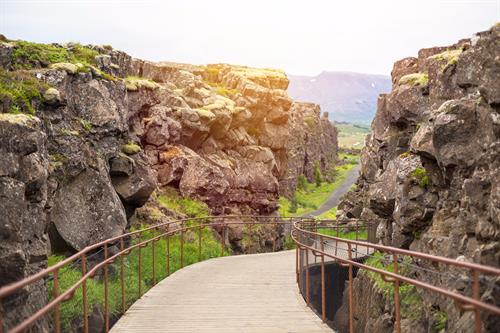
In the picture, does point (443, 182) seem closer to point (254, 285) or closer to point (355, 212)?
point (254, 285)

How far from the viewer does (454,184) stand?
40.1ft

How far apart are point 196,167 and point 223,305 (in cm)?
1569

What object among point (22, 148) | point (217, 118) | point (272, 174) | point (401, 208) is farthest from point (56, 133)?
point (272, 174)

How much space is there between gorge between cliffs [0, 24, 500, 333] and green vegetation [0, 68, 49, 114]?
44mm

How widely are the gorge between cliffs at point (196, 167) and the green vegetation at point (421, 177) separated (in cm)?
6

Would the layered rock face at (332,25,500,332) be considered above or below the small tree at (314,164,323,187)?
above

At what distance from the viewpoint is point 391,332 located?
12898 mm

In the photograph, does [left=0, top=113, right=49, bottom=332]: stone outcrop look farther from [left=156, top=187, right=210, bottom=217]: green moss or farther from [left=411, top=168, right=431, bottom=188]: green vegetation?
→ [left=156, top=187, right=210, bottom=217]: green moss

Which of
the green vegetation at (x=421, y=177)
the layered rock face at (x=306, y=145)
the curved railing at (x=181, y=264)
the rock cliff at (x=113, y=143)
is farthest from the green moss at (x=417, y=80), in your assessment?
the layered rock face at (x=306, y=145)

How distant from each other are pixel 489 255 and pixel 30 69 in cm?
1288

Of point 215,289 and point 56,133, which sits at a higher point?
point 56,133

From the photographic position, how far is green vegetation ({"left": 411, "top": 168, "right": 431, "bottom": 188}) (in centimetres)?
1468

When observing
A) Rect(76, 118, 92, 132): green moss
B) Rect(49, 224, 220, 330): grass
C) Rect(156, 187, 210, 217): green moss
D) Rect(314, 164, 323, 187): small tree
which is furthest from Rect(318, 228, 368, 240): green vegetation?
Rect(314, 164, 323, 187): small tree

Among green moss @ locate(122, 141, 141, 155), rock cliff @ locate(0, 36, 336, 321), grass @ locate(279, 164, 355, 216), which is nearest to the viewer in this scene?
rock cliff @ locate(0, 36, 336, 321)
